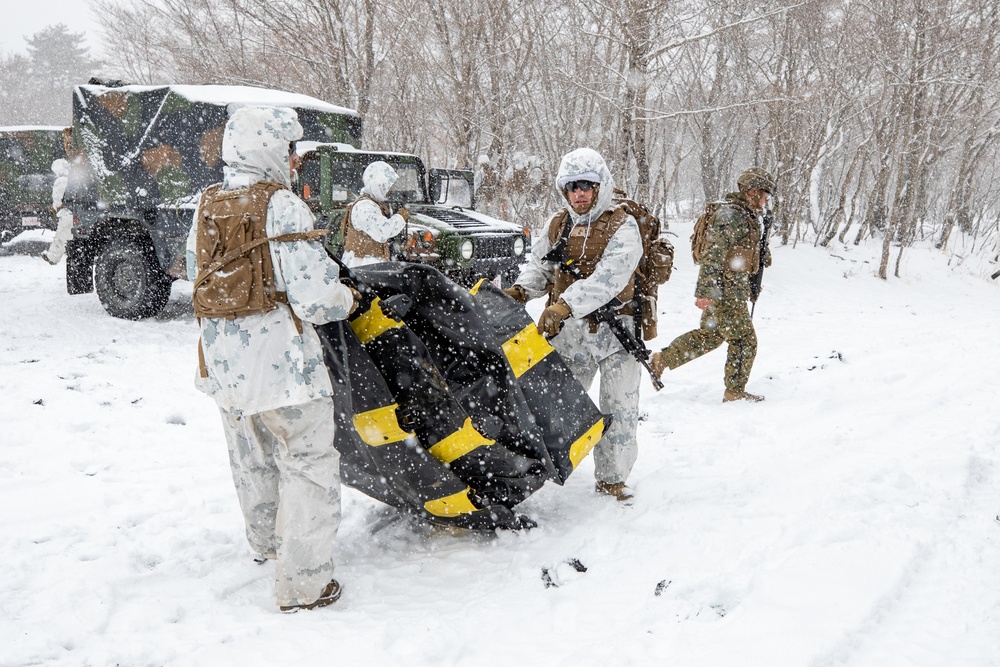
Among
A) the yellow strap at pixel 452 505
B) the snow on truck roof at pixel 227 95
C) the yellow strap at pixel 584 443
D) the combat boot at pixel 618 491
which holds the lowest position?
the combat boot at pixel 618 491

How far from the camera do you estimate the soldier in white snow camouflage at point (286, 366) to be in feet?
8.01

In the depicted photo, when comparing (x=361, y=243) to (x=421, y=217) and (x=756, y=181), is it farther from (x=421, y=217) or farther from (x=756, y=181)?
(x=756, y=181)

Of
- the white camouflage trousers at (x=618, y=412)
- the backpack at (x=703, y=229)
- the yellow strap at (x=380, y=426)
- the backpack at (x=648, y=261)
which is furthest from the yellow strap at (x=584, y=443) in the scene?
the backpack at (x=703, y=229)

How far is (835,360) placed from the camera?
6.48 meters

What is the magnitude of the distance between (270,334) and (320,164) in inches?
227

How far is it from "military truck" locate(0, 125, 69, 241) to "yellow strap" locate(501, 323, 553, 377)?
1280 centimetres

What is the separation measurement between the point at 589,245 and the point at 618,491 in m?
1.29

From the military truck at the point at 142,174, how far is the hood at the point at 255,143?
541 centimetres

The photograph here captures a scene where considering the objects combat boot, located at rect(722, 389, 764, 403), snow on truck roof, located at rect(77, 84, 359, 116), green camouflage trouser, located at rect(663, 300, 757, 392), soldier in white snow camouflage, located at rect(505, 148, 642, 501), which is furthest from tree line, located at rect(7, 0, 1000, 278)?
soldier in white snow camouflage, located at rect(505, 148, 642, 501)

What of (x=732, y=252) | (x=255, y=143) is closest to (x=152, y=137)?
(x=255, y=143)

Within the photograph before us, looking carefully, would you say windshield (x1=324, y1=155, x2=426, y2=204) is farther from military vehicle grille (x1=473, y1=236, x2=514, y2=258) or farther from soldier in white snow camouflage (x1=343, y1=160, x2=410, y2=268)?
soldier in white snow camouflage (x1=343, y1=160, x2=410, y2=268)

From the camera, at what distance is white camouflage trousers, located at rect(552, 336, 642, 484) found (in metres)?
3.55

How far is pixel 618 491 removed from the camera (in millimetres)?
3566

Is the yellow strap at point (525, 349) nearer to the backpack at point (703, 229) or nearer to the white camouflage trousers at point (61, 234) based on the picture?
the backpack at point (703, 229)
